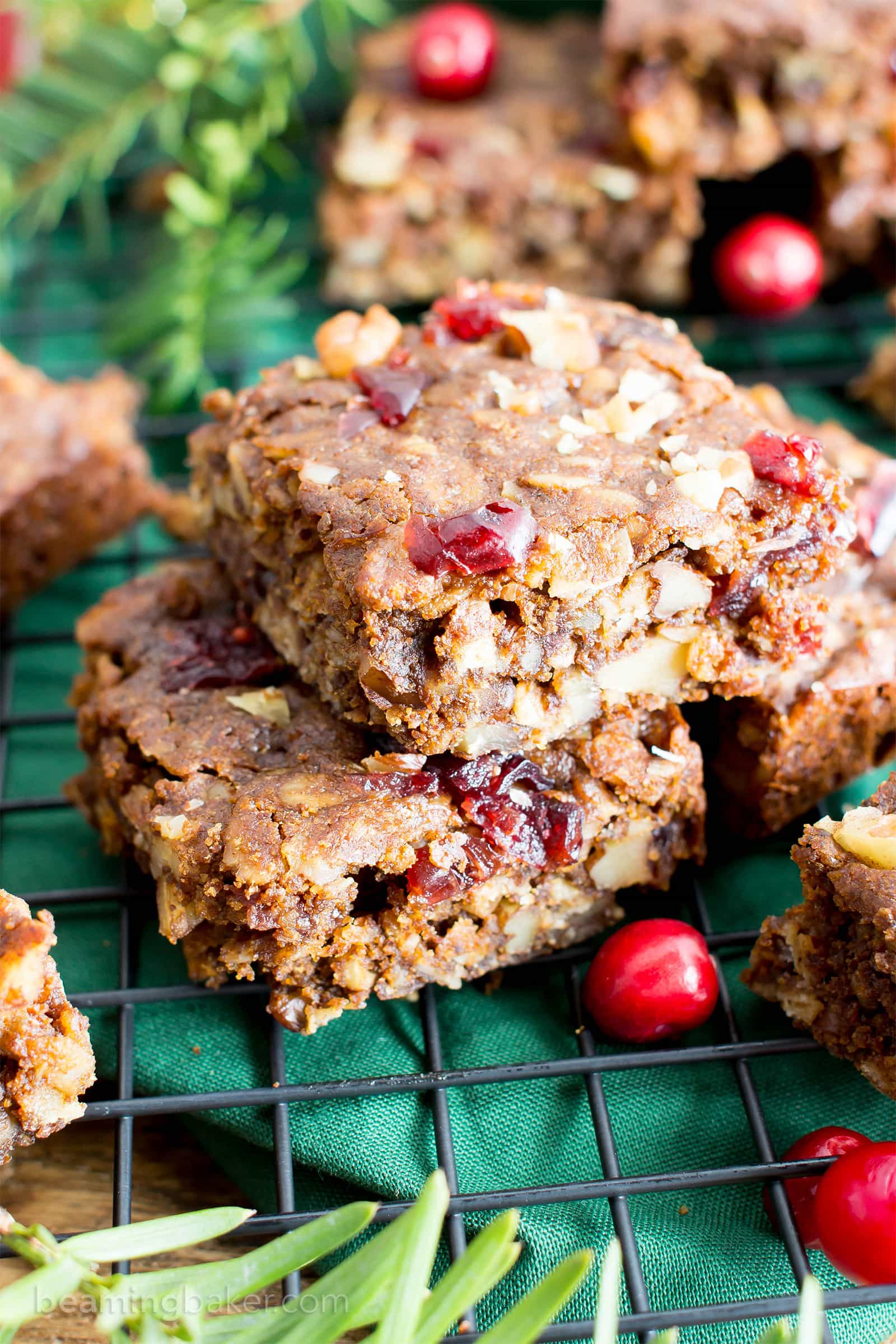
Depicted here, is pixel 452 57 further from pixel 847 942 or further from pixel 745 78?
pixel 847 942

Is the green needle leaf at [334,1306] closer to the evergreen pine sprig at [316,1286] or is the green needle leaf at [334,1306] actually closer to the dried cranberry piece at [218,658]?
the evergreen pine sprig at [316,1286]

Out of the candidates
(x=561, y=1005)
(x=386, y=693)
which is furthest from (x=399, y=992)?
(x=386, y=693)

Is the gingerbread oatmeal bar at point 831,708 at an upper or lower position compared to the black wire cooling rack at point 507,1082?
upper

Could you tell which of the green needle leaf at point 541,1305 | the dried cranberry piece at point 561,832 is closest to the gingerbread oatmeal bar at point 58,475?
the dried cranberry piece at point 561,832

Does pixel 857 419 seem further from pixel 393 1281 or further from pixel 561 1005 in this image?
pixel 393 1281

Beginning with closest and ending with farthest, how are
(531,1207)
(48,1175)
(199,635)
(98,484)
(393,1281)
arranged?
(393,1281) → (531,1207) → (48,1175) → (199,635) → (98,484)

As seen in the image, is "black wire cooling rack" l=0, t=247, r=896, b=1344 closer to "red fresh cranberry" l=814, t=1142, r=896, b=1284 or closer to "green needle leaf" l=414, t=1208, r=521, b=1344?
"red fresh cranberry" l=814, t=1142, r=896, b=1284
